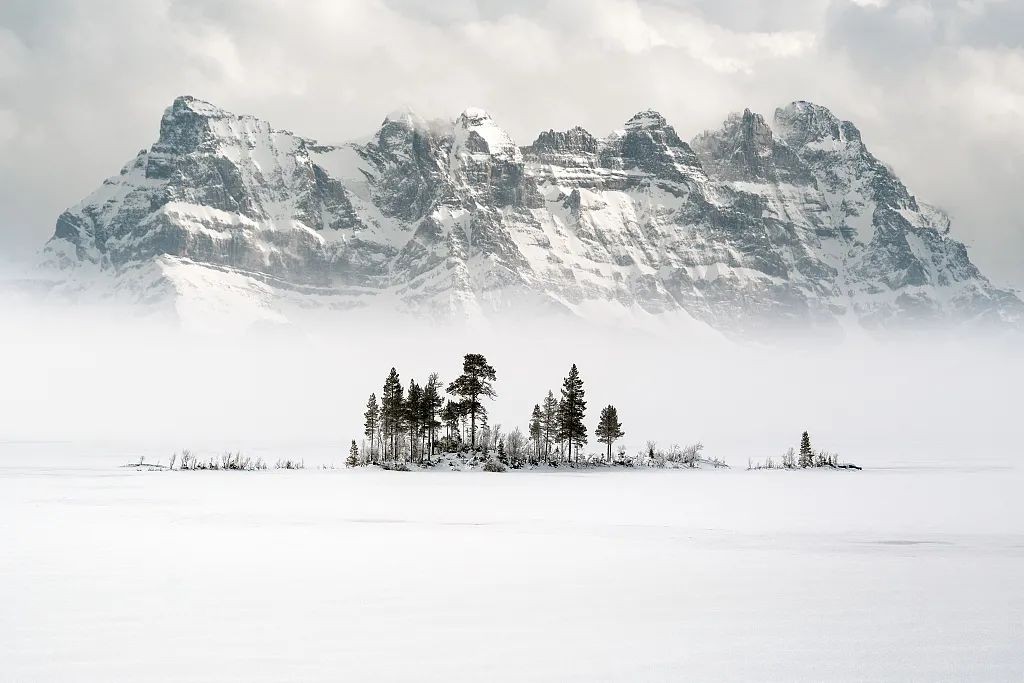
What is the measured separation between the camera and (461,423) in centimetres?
12738

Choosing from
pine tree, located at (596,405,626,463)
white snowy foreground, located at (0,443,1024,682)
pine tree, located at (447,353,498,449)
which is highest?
pine tree, located at (447,353,498,449)

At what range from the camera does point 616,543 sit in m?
40.2

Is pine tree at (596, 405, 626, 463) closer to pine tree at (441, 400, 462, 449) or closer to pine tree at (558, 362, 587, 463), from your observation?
pine tree at (558, 362, 587, 463)

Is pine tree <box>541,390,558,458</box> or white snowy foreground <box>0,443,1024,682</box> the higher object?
pine tree <box>541,390,558,458</box>

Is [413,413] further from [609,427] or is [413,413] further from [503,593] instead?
[503,593]

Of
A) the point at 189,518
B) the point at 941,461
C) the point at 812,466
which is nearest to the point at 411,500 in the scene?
the point at 189,518

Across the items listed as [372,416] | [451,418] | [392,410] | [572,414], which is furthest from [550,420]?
[372,416]

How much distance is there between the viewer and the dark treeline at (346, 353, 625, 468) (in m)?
118

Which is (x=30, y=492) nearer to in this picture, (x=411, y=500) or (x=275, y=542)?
(x=411, y=500)

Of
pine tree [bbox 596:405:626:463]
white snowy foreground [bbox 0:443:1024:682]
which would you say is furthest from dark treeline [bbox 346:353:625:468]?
white snowy foreground [bbox 0:443:1024:682]

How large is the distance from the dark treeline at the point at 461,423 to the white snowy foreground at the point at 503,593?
5996cm

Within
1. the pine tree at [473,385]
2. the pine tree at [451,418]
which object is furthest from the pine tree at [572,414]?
the pine tree at [451,418]

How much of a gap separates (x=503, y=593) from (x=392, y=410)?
304 ft

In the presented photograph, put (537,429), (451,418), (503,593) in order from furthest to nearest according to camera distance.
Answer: (537,429) < (451,418) < (503,593)
